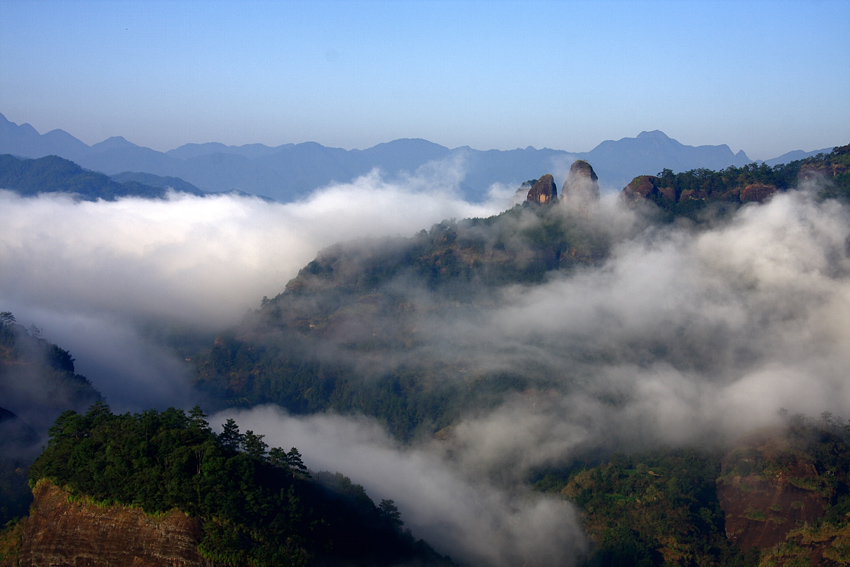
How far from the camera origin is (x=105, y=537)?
125 feet

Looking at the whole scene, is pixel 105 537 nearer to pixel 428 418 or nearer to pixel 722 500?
Result: pixel 722 500

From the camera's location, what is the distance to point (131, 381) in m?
106

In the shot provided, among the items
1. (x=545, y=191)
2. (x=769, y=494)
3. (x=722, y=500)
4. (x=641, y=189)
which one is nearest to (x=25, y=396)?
(x=722, y=500)

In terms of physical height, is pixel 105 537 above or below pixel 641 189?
below

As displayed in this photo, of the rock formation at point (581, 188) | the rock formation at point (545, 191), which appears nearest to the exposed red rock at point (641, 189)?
the rock formation at point (581, 188)

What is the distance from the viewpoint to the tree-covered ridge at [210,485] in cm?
3841

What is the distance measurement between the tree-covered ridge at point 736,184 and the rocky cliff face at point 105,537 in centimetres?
9439

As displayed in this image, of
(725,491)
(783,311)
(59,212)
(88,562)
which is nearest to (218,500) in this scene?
(88,562)

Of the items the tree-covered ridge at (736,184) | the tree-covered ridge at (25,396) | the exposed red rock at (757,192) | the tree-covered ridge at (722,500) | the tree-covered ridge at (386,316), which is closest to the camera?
the tree-covered ridge at (25,396)

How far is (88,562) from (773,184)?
103 m

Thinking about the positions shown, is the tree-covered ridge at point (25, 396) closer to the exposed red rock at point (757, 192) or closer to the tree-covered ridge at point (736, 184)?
the tree-covered ridge at point (736, 184)

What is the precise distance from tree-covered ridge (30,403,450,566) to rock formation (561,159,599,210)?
8048cm

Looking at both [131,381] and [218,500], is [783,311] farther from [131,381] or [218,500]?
[131,381]

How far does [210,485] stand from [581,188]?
293ft
